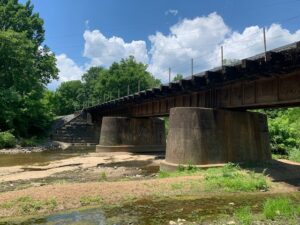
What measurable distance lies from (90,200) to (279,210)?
602 centimetres

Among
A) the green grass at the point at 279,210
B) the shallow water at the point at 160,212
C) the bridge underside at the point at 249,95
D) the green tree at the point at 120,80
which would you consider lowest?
the shallow water at the point at 160,212

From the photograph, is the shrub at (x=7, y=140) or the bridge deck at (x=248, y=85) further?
the shrub at (x=7, y=140)

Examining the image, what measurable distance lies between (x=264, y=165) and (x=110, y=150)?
22.5 m

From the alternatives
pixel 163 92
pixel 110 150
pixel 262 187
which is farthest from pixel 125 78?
pixel 262 187

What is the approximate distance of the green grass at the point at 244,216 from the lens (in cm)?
977

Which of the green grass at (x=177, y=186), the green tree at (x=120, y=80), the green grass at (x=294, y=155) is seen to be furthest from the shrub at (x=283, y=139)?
the green tree at (x=120, y=80)

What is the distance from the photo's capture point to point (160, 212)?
11.5m

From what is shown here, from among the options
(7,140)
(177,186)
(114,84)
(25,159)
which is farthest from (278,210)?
(114,84)

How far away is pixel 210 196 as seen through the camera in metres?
13.9

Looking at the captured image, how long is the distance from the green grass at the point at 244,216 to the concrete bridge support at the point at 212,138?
958 cm

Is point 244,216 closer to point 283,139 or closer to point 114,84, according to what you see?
point 283,139

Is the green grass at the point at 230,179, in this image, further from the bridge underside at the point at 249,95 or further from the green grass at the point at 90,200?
the green grass at the point at 90,200

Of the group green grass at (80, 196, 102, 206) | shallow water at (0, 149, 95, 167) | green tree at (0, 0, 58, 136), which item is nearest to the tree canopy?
green tree at (0, 0, 58, 136)

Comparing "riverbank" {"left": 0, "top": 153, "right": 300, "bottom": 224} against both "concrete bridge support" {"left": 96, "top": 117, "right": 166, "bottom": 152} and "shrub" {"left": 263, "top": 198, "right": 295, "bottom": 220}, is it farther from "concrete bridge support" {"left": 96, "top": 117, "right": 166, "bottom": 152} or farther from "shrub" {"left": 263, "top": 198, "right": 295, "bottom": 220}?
"concrete bridge support" {"left": 96, "top": 117, "right": 166, "bottom": 152}
